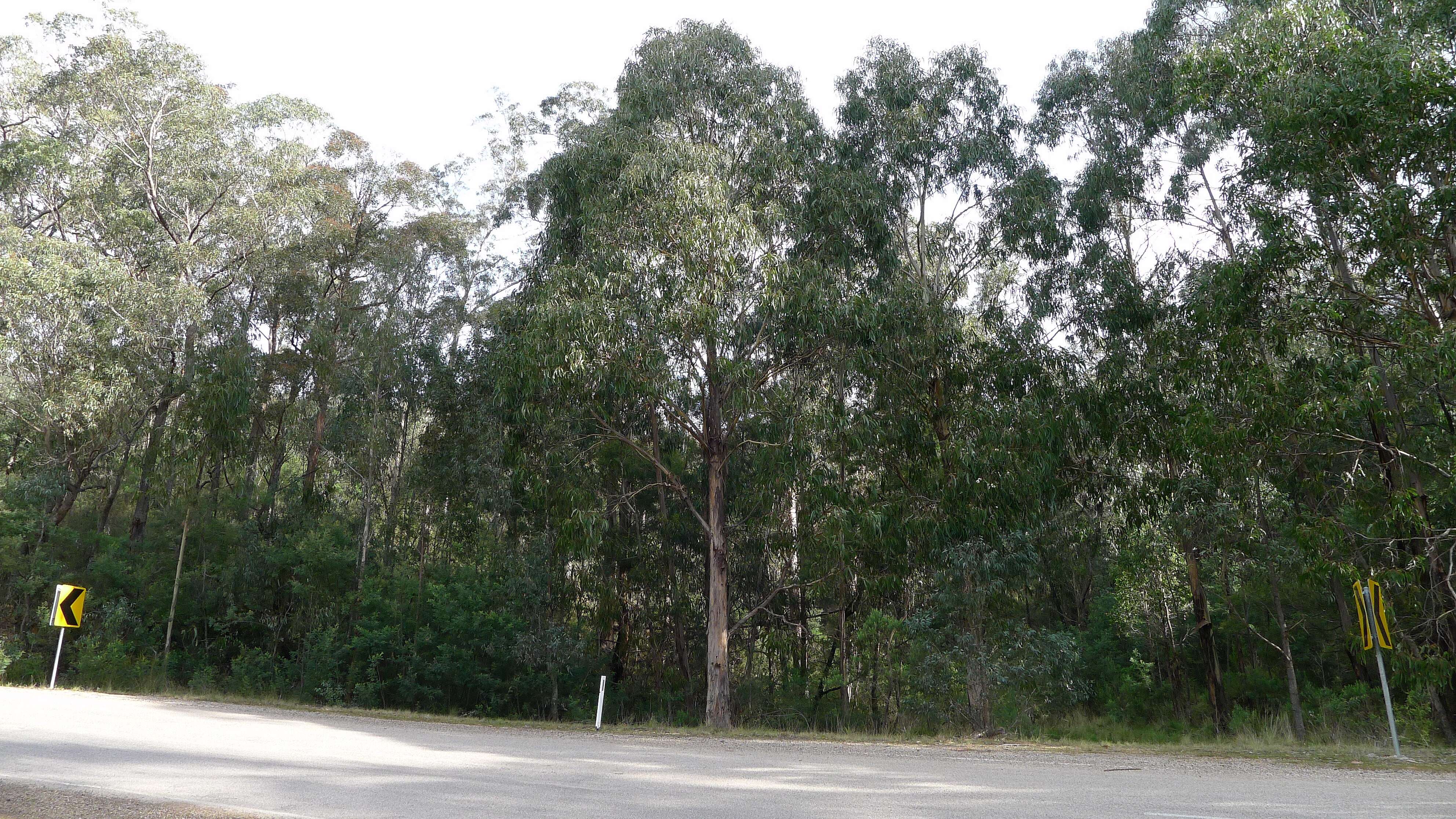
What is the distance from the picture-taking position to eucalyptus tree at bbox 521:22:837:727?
1380cm

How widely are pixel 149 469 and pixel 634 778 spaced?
2056 centimetres

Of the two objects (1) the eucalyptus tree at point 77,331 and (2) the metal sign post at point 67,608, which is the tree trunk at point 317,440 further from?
(2) the metal sign post at point 67,608

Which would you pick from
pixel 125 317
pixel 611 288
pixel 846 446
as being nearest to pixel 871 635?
pixel 846 446

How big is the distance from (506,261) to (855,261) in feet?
41.4

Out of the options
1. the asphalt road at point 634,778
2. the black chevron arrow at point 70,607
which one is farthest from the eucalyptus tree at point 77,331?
the asphalt road at point 634,778

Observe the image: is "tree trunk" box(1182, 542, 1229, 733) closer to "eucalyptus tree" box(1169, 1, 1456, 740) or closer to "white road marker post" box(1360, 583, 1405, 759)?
"eucalyptus tree" box(1169, 1, 1456, 740)

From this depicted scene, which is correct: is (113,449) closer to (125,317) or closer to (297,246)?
(125,317)

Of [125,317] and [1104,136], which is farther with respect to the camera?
[125,317]

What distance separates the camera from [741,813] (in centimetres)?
546

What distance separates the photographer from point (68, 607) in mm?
16297

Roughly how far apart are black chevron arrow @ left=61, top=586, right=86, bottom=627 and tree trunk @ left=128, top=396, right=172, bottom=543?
610 cm

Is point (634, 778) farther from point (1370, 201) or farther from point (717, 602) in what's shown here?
point (1370, 201)

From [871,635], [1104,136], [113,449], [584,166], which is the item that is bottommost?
[871,635]

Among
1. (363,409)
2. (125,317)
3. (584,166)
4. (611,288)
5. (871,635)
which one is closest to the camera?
(611,288)
